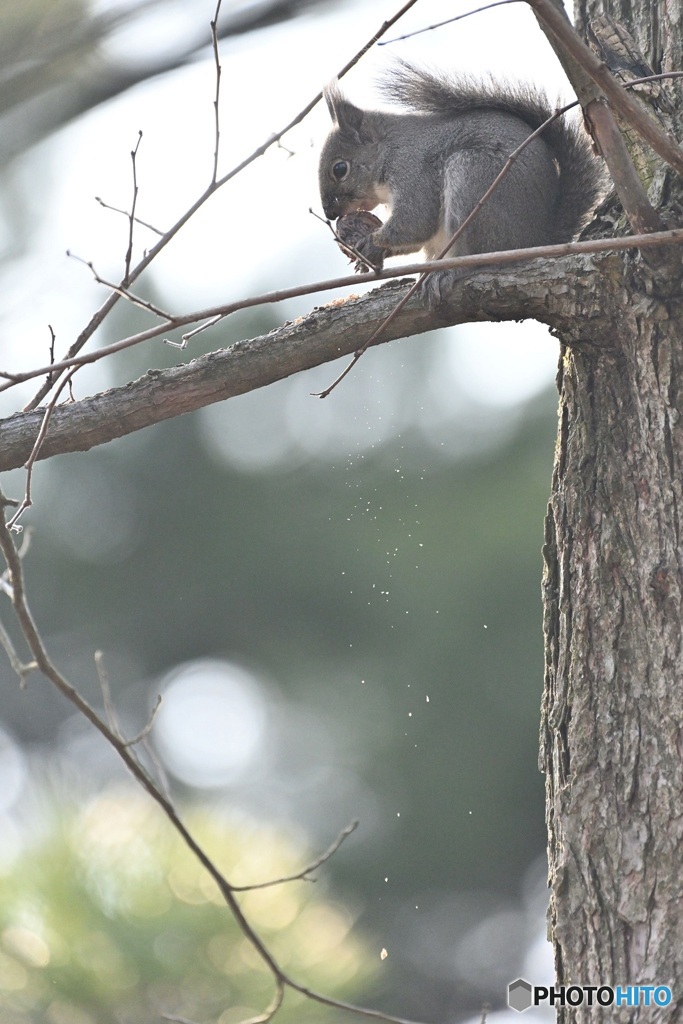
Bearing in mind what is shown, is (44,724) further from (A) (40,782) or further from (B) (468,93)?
(B) (468,93)

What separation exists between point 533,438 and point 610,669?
456cm

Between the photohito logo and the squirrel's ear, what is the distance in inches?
66.7

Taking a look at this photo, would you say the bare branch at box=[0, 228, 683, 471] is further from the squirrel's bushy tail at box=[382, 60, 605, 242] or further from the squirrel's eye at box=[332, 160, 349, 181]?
the squirrel's eye at box=[332, 160, 349, 181]

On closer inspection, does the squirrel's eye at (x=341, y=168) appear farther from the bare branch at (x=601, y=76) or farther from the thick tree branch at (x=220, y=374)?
the bare branch at (x=601, y=76)

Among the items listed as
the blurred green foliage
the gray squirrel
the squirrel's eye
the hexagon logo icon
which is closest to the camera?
the hexagon logo icon

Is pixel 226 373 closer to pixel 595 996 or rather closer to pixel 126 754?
pixel 126 754

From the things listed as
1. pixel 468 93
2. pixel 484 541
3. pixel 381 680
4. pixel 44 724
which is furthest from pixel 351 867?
pixel 468 93

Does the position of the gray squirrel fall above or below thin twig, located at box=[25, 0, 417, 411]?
above

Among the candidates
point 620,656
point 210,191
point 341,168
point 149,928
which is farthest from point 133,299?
point 149,928

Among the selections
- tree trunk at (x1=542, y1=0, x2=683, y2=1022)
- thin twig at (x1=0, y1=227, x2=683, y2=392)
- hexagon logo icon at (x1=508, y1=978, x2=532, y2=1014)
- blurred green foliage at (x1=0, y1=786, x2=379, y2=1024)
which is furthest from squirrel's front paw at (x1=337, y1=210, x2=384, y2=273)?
blurred green foliage at (x1=0, y1=786, x2=379, y2=1024)

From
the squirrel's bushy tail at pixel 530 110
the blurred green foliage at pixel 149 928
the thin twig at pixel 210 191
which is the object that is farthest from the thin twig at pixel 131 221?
the blurred green foliage at pixel 149 928

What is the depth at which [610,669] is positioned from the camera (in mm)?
1499

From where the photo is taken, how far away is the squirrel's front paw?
7.11ft

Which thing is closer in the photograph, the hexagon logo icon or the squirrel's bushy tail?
the hexagon logo icon
